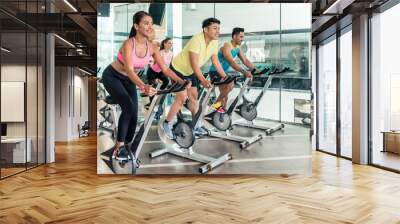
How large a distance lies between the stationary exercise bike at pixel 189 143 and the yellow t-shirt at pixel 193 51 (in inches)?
18.8

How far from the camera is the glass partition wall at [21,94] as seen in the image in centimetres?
637

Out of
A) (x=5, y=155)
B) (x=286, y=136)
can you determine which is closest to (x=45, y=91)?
(x=5, y=155)

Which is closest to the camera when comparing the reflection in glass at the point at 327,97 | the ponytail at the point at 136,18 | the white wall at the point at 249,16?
the ponytail at the point at 136,18

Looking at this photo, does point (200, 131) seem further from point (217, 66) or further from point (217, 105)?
point (217, 66)

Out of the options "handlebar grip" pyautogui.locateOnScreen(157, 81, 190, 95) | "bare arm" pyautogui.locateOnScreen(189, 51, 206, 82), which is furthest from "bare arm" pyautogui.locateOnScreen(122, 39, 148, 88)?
"bare arm" pyautogui.locateOnScreen(189, 51, 206, 82)

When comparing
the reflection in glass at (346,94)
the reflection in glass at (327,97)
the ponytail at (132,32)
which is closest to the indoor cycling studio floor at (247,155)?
the ponytail at (132,32)

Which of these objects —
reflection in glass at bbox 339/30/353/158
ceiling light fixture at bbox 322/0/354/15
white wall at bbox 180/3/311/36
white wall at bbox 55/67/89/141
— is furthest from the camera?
white wall at bbox 55/67/89/141

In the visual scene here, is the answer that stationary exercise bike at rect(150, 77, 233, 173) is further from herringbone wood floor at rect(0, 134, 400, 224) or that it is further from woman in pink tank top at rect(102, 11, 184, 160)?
woman in pink tank top at rect(102, 11, 184, 160)

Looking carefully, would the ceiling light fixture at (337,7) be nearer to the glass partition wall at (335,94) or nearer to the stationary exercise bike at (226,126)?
the glass partition wall at (335,94)

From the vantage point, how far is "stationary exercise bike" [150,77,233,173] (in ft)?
20.6

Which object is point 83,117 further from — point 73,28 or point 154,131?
point 154,131

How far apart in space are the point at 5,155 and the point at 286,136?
478 centimetres

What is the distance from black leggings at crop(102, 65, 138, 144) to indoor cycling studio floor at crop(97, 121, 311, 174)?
394 mm

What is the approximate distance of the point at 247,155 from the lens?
6.34 metres
